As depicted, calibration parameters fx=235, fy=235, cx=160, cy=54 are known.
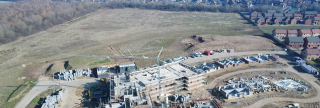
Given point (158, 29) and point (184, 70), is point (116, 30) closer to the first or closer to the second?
point (158, 29)

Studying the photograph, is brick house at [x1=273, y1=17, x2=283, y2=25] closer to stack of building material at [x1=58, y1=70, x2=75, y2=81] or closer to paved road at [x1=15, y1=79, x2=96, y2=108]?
paved road at [x1=15, y1=79, x2=96, y2=108]

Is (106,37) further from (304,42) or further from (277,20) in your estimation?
(277,20)

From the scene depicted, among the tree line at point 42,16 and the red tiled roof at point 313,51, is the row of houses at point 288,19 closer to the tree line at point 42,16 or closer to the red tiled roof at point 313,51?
the tree line at point 42,16

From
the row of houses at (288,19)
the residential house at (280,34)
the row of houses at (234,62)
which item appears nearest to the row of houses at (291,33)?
the residential house at (280,34)

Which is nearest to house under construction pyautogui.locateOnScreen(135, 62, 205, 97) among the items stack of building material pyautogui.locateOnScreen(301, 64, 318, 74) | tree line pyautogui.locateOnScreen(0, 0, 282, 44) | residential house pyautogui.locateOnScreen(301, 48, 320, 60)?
stack of building material pyautogui.locateOnScreen(301, 64, 318, 74)

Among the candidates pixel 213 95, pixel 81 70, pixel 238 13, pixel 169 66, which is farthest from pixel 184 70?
pixel 238 13

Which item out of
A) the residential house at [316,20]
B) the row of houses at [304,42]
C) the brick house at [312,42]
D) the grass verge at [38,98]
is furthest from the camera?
the residential house at [316,20]
